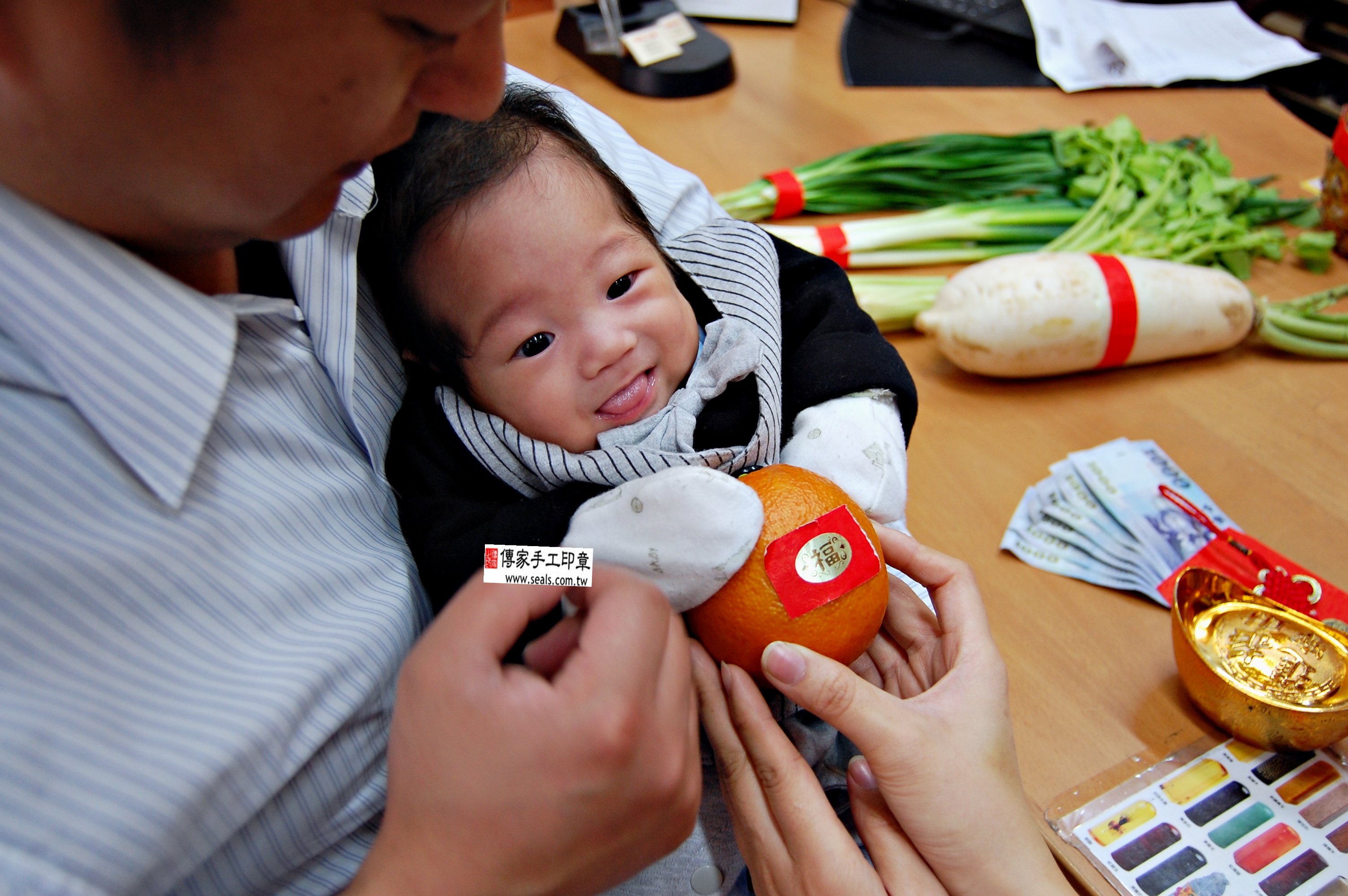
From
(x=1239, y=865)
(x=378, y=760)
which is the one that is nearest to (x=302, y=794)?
(x=378, y=760)

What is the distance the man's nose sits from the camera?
2.07 ft

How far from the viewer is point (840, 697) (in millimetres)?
802

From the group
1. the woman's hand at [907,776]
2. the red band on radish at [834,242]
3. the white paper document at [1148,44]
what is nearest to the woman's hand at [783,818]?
the woman's hand at [907,776]

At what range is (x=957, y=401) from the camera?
5.38 ft

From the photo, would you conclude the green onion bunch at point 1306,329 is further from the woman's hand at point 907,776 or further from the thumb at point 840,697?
the thumb at point 840,697

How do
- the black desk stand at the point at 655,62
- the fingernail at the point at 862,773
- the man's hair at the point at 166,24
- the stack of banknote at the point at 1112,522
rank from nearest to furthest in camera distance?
the man's hair at the point at 166,24, the fingernail at the point at 862,773, the stack of banknote at the point at 1112,522, the black desk stand at the point at 655,62

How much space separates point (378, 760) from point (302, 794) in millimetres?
94

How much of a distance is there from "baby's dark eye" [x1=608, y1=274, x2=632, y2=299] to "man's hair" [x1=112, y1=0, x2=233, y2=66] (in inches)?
23.3

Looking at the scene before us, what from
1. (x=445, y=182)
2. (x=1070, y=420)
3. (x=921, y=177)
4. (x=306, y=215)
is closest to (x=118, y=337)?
(x=306, y=215)

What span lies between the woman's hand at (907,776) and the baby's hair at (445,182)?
0.54 m

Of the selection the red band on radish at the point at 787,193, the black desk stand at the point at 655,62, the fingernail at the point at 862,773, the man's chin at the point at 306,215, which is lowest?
the fingernail at the point at 862,773

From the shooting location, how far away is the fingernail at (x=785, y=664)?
0.80 meters

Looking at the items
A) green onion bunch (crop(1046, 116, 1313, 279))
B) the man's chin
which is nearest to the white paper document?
green onion bunch (crop(1046, 116, 1313, 279))

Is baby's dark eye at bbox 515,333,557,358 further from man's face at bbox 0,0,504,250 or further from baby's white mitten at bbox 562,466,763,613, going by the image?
man's face at bbox 0,0,504,250
